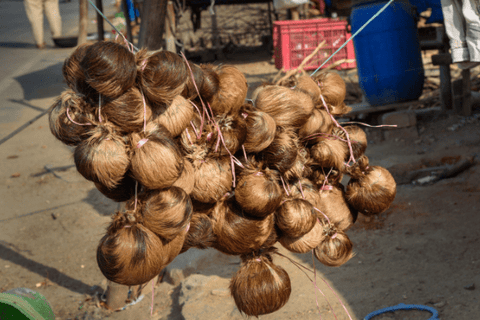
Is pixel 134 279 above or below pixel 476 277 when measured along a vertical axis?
above

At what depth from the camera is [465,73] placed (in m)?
5.20

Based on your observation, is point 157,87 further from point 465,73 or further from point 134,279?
point 465,73

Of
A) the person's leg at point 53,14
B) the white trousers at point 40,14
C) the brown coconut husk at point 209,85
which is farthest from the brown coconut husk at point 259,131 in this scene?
the person's leg at point 53,14

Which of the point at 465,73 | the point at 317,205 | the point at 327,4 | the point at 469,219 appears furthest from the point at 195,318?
the point at 327,4

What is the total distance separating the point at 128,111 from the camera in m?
1.10

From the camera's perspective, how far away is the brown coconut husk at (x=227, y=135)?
1264 mm

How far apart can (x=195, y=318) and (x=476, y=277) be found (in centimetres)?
182

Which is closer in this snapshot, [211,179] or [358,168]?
[211,179]

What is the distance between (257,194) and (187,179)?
21 cm

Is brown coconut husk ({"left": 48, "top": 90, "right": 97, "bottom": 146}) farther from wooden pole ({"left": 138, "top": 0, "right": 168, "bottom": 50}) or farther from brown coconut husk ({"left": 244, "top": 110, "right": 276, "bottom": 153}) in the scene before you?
wooden pole ({"left": 138, "top": 0, "right": 168, "bottom": 50})

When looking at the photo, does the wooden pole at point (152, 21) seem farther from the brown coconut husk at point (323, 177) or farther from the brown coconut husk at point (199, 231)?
the brown coconut husk at point (199, 231)

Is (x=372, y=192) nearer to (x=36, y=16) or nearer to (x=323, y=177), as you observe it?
(x=323, y=177)

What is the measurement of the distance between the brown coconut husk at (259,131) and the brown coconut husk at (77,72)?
46cm

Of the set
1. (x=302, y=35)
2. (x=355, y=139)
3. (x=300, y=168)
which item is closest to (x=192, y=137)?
(x=300, y=168)
